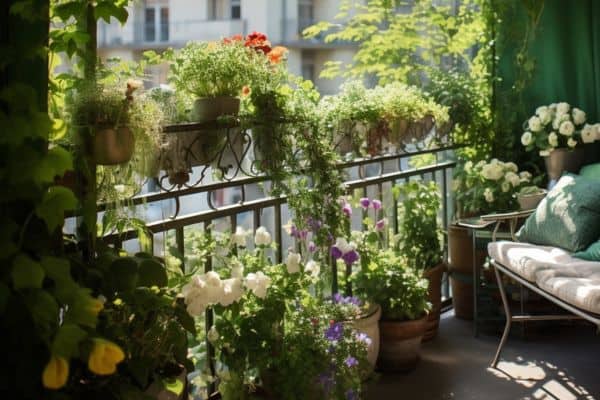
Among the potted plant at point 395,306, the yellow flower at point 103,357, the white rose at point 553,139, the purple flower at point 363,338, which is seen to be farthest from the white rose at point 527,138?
the yellow flower at point 103,357

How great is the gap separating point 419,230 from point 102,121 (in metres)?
2.06

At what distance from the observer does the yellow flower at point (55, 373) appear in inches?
66.0

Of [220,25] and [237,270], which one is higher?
[220,25]

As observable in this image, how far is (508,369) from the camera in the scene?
3588mm

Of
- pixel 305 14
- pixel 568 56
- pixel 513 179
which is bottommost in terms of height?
pixel 513 179

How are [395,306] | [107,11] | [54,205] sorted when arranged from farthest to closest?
[395,306], [107,11], [54,205]

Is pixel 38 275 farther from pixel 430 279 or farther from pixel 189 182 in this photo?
pixel 430 279

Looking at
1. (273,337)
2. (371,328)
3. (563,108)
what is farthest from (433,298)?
(273,337)

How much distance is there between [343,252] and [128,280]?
1.17 meters

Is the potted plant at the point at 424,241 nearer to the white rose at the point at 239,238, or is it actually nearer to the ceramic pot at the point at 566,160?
the ceramic pot at the point at 566,160

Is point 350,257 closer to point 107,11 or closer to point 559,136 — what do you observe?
point 107,11

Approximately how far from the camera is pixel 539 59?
184 inches

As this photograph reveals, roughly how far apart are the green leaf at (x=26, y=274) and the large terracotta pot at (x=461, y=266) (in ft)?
8.96

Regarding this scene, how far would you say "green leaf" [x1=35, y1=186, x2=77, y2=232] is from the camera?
73.3 inches
